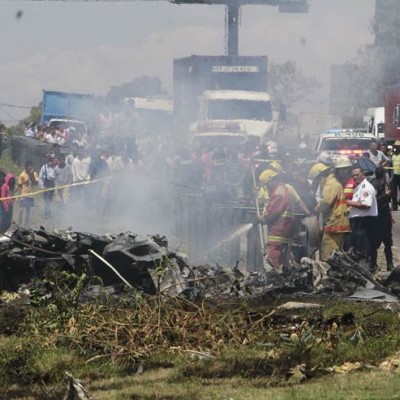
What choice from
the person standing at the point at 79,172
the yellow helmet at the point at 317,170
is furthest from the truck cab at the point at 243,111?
the yellow helmet at the point at 317,170

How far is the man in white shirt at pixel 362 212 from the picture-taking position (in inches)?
592

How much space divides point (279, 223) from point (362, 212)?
51.3 inches

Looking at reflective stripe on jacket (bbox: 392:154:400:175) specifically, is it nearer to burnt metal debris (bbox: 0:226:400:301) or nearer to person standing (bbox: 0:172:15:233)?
person standing (bbox: 0:172:15:233)

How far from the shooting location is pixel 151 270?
12805mm

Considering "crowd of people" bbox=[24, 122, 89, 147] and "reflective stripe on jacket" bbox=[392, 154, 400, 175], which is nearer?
"reflective stripe on jacket" bbox=[392, 154, 400, 175]

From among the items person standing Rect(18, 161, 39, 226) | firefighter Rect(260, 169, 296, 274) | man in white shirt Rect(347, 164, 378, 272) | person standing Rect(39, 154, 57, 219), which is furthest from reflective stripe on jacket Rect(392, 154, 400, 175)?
firefighter Rect(260, 169, 296, 274)

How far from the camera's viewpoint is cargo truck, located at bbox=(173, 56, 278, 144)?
112ft

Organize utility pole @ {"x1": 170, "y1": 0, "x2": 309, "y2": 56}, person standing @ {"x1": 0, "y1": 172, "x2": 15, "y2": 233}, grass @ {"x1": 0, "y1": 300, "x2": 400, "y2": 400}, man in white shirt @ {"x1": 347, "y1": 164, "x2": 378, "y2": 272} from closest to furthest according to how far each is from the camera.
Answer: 1. grass @ {"x1": 0, "y1": 300, "x2": 400, "y2": 400}
2. utility pole @ {"x1": 170, "y1": 0, "x2": 309, "y2": 56}
3. man in white shirt @ {"x1": 347, "y1": 164, "x2": 378, "y2": 272}
4. person standing @ {"x1": 0, "y1": 172, "x2": 15, "y2": 233}

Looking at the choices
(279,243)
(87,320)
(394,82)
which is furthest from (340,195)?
(394,82)

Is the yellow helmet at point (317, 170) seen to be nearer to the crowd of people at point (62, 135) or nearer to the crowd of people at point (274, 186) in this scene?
the crowd of people at point (274, 186)

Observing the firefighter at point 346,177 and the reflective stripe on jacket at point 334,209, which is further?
the firefighter at point 346,177

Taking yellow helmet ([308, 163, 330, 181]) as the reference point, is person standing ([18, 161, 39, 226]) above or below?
below

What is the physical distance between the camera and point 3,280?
43.0 feet

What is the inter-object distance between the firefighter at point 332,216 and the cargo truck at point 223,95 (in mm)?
19032
